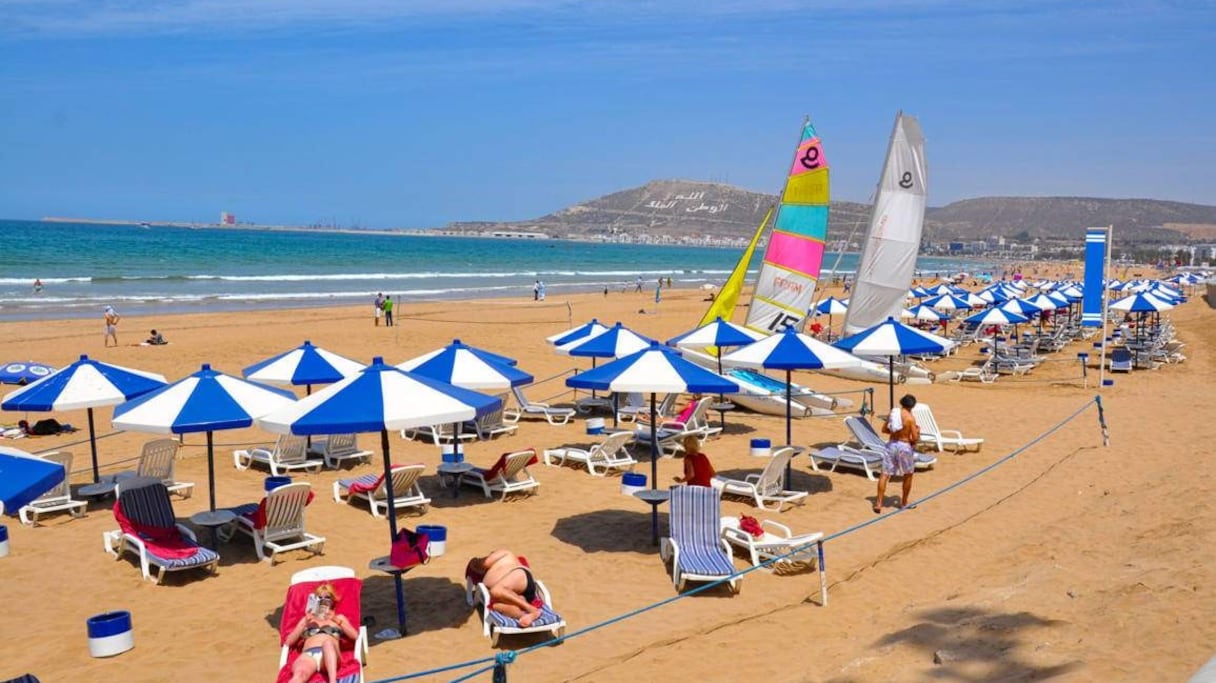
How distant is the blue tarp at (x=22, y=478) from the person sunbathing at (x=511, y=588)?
3.21 meters

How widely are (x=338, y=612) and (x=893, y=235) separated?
16.6m

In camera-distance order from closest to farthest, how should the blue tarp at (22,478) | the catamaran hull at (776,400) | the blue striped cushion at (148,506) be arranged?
the blue tarp at (22,478) < the blue striped cushion at (148,506) < the catamaran hull at (776,400)

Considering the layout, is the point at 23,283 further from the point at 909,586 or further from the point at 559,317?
the point at 909,586

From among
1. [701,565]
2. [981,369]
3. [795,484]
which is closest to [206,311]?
[981,369]

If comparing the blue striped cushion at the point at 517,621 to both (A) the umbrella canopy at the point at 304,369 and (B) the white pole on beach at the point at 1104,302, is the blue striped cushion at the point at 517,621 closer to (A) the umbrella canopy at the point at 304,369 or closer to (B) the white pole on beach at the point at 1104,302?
(A) the umbrella canopy at the point at 304,369

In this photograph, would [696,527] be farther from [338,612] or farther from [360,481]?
[360,481]

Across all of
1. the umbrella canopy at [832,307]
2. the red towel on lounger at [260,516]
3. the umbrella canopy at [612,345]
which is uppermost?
the umbrella canopy at [612,345]

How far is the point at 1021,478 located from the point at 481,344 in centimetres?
1799

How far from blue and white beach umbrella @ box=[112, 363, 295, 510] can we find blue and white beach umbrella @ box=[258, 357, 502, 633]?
72 cm

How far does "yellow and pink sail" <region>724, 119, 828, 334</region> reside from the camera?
733 inches

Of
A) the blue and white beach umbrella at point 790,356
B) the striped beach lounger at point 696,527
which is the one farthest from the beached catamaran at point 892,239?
the striped beach lounger at point 696,527

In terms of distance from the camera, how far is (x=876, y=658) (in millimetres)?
6527

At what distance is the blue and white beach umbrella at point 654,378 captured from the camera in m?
9.01

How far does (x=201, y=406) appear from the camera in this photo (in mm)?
8258
